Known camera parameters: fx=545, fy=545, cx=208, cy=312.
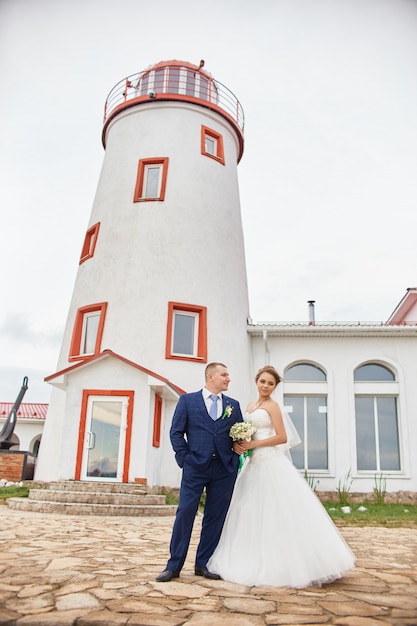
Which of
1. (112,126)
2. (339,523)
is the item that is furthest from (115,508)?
(112,126)

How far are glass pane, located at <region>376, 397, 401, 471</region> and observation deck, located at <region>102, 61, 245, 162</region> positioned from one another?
9.46 meters

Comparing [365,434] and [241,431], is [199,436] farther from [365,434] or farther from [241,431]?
[365,434]

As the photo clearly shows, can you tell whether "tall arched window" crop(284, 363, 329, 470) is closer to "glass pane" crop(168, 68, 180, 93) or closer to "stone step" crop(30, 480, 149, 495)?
"stone step" crop(30, 480, 149, 495)

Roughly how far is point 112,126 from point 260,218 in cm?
586

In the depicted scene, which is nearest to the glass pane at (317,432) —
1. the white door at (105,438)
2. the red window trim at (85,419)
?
the red window trim at (85,419)

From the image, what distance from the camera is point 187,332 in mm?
14180

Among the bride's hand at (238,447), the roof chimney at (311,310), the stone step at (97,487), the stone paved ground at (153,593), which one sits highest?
the roof chimney at (311,310)

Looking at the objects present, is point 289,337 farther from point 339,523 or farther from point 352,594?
point 352,594

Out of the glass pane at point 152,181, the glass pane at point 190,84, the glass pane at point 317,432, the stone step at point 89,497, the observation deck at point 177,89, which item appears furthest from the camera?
the glass pane at point 190,84

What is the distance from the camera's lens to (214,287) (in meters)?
14.6

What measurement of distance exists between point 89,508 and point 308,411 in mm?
7362

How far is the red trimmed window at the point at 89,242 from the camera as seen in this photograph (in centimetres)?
1521

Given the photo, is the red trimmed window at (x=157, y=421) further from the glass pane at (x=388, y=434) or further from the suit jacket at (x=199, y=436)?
the suit jacket at (x=199, y=436)

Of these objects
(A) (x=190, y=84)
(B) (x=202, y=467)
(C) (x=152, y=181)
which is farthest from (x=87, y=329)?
(B) (x=202, y=467)
